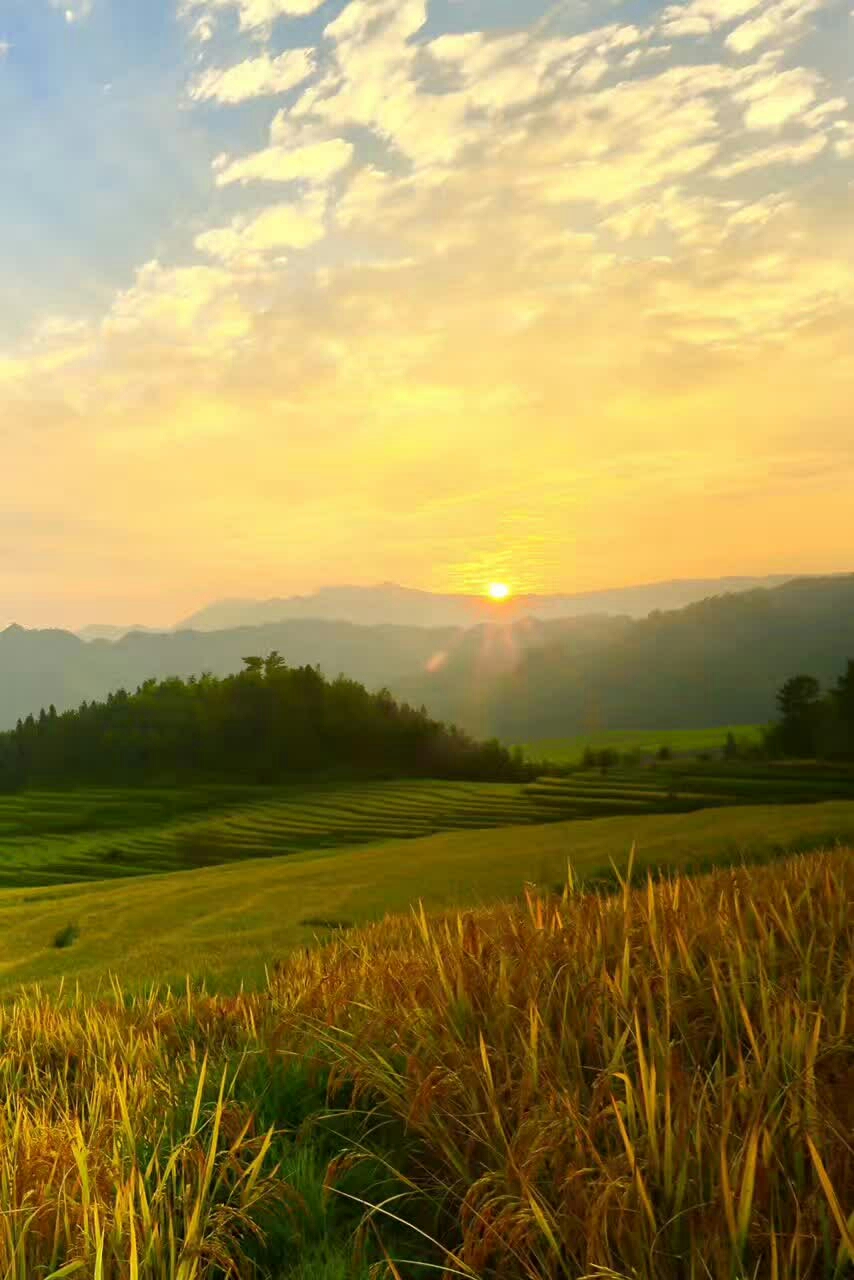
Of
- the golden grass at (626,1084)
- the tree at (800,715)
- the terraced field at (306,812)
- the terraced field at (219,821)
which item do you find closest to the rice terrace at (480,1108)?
the golden grass at (626,1084)

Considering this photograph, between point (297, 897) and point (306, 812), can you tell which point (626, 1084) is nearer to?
point (297, 897)

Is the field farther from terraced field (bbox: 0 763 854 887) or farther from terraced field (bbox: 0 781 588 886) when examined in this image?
terraced field (bbox: 0 781 588 886)

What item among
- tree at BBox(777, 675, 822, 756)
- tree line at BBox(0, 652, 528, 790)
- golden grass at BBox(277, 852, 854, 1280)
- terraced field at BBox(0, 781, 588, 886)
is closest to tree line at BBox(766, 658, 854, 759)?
tree at BBox(777, 675, 822, 756)

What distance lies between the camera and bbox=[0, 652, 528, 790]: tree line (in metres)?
73.5

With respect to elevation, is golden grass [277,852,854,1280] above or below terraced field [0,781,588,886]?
above

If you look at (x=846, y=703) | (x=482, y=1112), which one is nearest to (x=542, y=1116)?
(x=482, y=1112)

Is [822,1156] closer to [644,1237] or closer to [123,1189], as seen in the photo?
[644,1237]

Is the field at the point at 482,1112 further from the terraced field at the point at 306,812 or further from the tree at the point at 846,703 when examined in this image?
the tree at the point at 846,703

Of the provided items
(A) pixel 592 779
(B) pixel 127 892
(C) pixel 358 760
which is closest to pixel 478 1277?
(B) pixel 127 892

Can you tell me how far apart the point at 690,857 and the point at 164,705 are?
2731 inches

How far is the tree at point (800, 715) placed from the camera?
63250mm

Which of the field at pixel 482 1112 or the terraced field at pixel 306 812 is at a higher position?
the field at pixel 482 1112

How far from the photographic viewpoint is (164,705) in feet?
262

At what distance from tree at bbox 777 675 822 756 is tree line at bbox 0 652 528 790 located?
19621 mm
